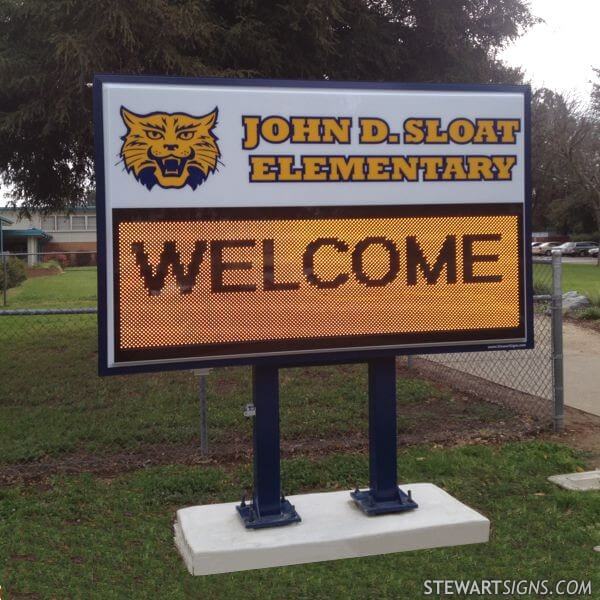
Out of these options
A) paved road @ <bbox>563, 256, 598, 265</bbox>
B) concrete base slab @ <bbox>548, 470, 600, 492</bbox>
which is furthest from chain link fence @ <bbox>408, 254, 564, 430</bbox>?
paved road @ <bbox>563, 256, 598, 265</bbox>

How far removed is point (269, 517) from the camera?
4.43 meters

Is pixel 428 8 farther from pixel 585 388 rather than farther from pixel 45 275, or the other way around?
pixel 45 275

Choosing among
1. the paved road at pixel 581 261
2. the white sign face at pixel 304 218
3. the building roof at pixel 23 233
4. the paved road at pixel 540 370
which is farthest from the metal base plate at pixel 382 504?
the paved road at pixel 581 261

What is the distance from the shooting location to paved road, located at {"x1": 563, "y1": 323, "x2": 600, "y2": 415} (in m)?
8.13

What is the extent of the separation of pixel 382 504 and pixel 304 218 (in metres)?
1.80

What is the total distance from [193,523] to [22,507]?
4.43 feet

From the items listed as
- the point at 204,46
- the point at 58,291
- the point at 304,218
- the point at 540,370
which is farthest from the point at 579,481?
the point at 58,291

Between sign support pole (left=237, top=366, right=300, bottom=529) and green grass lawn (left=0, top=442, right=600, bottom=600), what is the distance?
0.67ft

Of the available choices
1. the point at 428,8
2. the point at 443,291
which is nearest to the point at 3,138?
the point at 428,8

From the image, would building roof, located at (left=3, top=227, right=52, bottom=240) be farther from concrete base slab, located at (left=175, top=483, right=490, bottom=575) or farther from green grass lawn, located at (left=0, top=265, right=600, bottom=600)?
concrete base slab, located at (left=175, top=483, right=490, bottom=575)

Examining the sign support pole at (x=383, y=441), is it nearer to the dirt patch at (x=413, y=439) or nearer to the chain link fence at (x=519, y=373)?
the dirt patch at (x=413, y=439)

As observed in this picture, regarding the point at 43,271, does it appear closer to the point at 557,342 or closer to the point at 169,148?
the point at 557,342

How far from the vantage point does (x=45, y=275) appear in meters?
31.0

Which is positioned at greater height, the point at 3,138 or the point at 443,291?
the point at 3,138
